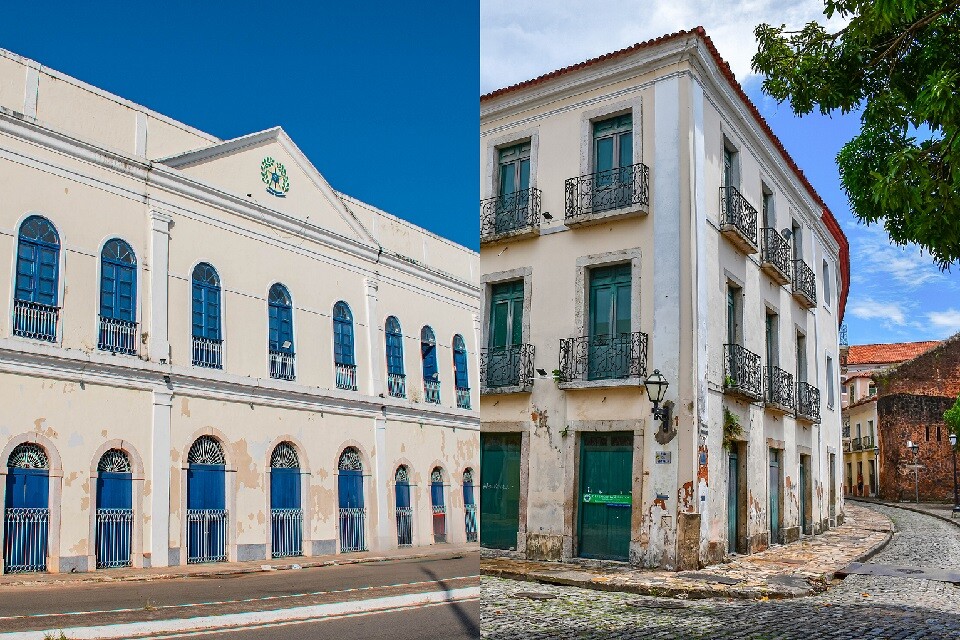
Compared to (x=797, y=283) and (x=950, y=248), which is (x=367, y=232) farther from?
(x=797, y=283)

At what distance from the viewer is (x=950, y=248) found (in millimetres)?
4156

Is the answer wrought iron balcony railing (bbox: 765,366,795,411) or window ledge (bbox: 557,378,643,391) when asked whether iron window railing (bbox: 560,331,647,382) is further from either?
wrought iron balcony railing (bbox: 765,366,795,411)

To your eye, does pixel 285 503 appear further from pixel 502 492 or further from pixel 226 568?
pixel 502 492

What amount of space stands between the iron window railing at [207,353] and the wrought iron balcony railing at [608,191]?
513 centimetres

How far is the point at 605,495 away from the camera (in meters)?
6.84

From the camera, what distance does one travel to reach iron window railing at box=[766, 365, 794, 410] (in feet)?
31.1

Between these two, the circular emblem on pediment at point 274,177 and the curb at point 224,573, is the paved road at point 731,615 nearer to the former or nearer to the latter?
the curb at point 224,573

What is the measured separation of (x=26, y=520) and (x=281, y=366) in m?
0.36

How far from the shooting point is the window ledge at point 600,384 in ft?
17.1

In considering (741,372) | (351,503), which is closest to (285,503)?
(351,503)

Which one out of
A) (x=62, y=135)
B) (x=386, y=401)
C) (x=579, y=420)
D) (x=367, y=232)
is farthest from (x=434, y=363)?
(x=579, y=420)

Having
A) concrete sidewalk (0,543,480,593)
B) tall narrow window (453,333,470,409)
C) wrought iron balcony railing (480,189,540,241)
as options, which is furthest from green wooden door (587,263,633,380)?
concrete sidewalk (0,543,480,593)

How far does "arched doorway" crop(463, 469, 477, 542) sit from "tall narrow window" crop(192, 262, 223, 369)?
1.22ft

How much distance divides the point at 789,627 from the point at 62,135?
4701mm
